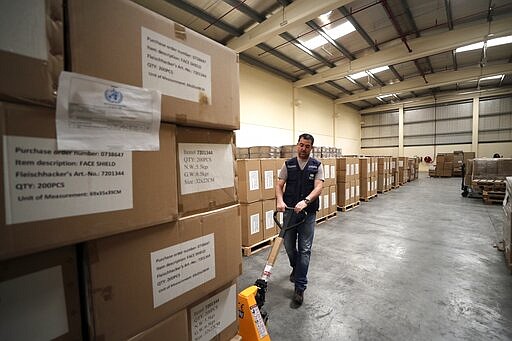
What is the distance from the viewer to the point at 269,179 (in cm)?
416

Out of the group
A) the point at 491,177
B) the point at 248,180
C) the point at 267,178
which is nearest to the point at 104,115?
the point at 248,180

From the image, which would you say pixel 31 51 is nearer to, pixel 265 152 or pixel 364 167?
pixel 265 152

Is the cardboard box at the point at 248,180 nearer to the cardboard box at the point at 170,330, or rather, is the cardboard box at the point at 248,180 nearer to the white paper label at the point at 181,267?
the white paper label at the point at 181,267

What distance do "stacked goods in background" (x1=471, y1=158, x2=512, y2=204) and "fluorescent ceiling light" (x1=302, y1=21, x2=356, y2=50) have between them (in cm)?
611

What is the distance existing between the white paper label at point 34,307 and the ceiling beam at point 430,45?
9.63 m

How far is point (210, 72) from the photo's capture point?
42.4 inches

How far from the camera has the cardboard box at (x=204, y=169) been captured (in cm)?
102

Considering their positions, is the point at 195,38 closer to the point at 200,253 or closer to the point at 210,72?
the point at 210,72

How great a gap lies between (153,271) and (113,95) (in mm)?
661

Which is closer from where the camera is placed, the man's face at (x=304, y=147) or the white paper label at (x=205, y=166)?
the white paper label at (x=205, y=166)

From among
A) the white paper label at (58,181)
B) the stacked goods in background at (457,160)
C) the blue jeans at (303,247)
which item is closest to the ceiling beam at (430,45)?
the blue jeans at (303,247)

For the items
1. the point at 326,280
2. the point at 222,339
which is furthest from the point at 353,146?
the point at 222,339

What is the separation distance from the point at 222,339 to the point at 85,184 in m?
1.07

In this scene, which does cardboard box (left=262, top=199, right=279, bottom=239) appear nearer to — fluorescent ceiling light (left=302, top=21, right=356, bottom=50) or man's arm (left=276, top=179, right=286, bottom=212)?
man's arm (left=276, top=179, right=286, bottom=212)
